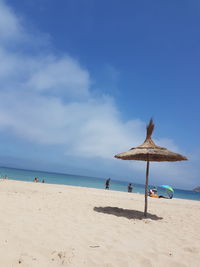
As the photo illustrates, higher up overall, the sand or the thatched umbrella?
the thatched umbrella

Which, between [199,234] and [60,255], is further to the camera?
[199,234]

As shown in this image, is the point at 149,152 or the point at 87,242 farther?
the point at 149,152

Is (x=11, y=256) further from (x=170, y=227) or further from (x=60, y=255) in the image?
(x=170, y=227)

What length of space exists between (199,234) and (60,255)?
4.39 meters

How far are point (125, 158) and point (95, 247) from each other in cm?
498

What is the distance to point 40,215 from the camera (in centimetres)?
654

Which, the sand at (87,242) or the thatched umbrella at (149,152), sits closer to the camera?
the sand at (87,242)

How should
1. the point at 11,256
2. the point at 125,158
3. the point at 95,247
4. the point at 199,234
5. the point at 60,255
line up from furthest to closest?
the point at 125,158, the point at 199,234, the point at 95,247, the point at 60,255, the point at 11,256

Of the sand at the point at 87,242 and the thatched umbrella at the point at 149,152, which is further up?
the thatched umbrella at the point at 149,152

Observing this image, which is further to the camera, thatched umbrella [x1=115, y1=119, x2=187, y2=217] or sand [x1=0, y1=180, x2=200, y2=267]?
thatched umbrella [x1=115, y1=119, x2=187, y2=217]

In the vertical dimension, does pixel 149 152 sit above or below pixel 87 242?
above

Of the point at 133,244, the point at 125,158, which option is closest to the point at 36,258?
the point at 133,244

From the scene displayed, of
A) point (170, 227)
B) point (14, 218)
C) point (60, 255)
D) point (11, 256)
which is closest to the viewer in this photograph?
point (11, 256)

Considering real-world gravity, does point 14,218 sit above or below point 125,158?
below
